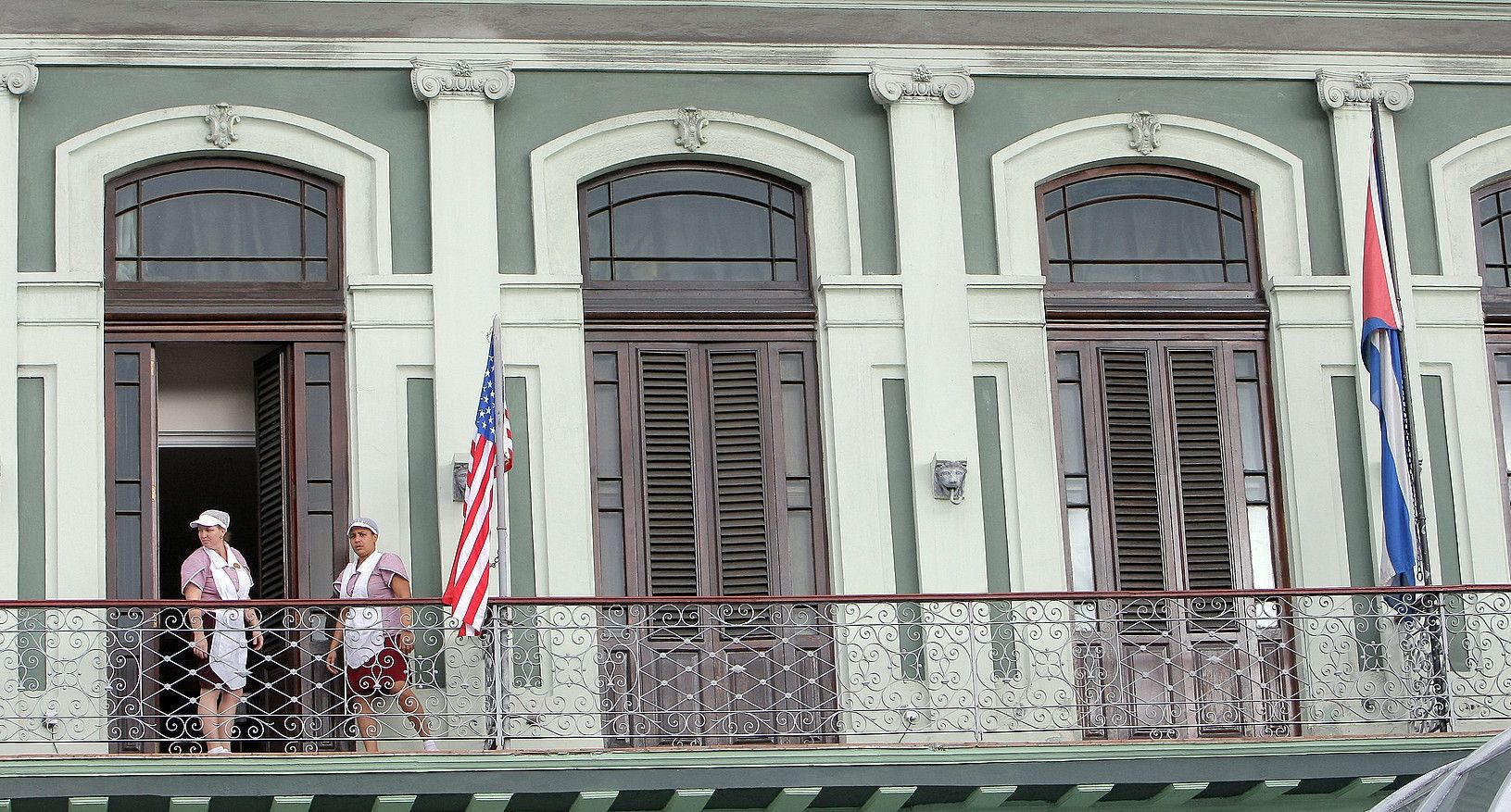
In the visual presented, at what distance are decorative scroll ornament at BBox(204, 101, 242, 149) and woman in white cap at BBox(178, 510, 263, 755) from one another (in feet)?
8.21

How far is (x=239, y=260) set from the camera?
14156 mm

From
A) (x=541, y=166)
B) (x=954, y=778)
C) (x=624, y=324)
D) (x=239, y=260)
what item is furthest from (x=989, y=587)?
(x=239, y=260)

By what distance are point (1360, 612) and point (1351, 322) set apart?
181cm

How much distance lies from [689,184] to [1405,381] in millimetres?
4268

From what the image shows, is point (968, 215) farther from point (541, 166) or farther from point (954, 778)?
point (954, 778)

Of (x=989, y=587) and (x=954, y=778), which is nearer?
(x=954, y=778)

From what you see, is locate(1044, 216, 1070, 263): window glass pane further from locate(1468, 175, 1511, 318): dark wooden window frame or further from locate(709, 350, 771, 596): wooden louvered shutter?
locate(1468, 175, 1511, 318): dark wooden window frame

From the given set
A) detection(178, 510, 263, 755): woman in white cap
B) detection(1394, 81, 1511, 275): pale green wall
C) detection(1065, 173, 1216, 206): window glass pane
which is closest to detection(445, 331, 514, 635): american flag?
detection(178, 510, 263, 755): woman in white cap

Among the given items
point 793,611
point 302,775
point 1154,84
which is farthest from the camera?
point 1154,84

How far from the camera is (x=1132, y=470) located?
14539mm

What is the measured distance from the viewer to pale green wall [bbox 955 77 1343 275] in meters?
14.7

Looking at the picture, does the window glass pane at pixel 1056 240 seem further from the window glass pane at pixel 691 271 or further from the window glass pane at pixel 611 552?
the window glass pane at pixel 611 552

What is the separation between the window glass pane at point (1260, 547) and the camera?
1443cm

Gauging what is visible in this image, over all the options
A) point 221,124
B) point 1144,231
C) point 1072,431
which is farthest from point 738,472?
point 221,124
